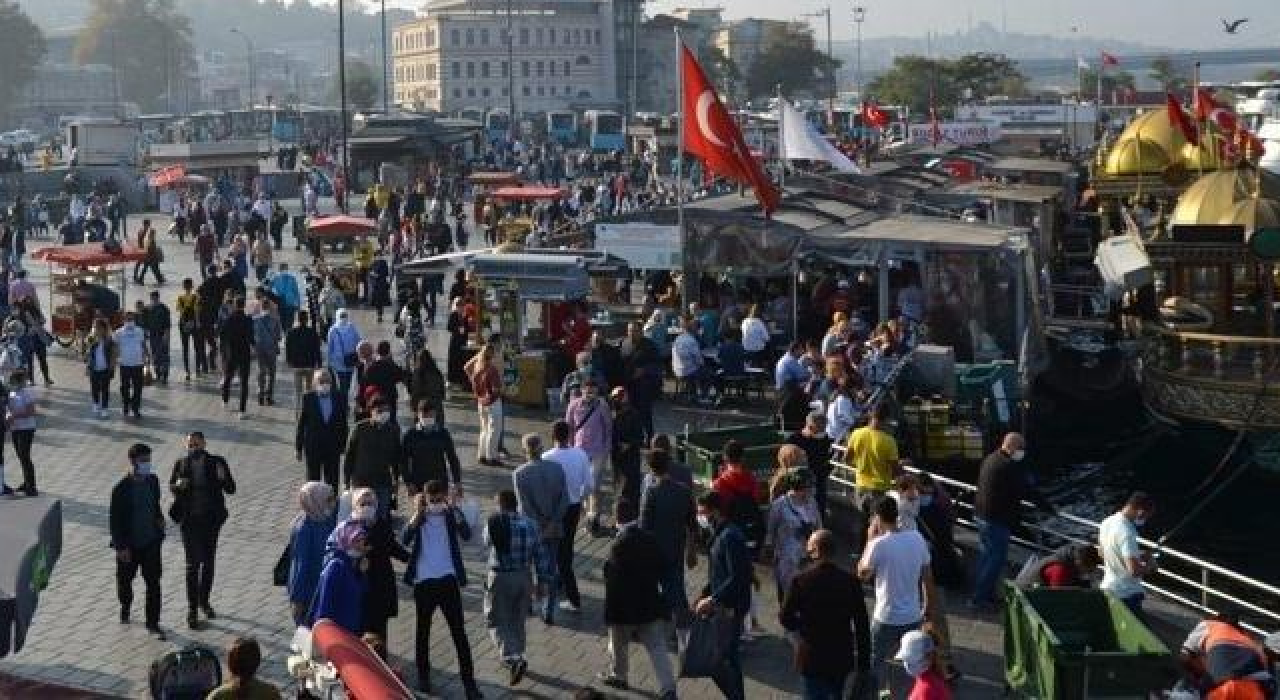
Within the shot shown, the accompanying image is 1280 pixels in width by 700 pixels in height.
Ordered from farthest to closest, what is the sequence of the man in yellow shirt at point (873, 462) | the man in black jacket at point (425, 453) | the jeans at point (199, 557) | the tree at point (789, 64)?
the tree at point (789, 64) < the man in black jacket at point (425, 453) < the man in yellow shirt at point (873, 462) < the jeans at point (199, 557)

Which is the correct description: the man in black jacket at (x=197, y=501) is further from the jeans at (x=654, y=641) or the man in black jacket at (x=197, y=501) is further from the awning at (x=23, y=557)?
the jeans at (x=654, y=641)

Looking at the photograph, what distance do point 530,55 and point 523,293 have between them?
13628cm

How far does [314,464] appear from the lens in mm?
14852

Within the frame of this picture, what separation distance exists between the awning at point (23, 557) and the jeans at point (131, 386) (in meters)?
10.3

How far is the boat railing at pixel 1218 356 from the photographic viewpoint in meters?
19.7

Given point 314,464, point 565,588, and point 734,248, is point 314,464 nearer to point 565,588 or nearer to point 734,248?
point 565,588

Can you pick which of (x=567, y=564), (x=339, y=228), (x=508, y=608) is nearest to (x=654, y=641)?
(x=508, y=608)

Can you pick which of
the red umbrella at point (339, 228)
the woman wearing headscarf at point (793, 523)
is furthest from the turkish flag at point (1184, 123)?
the woman wearing headscarf at point (793, 523)

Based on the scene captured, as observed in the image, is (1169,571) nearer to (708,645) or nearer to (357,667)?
(708,645)

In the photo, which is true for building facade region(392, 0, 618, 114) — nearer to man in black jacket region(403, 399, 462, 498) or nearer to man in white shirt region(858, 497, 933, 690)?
man in black jacket region(403, 399, 462, 498)

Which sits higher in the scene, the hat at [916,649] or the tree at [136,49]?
the tree at [136,49]

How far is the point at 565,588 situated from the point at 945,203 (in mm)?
21199

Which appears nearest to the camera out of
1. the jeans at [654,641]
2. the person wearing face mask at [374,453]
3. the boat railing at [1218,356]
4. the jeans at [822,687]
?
the jeans at [822,687]

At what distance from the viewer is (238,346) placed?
68.0 feet
